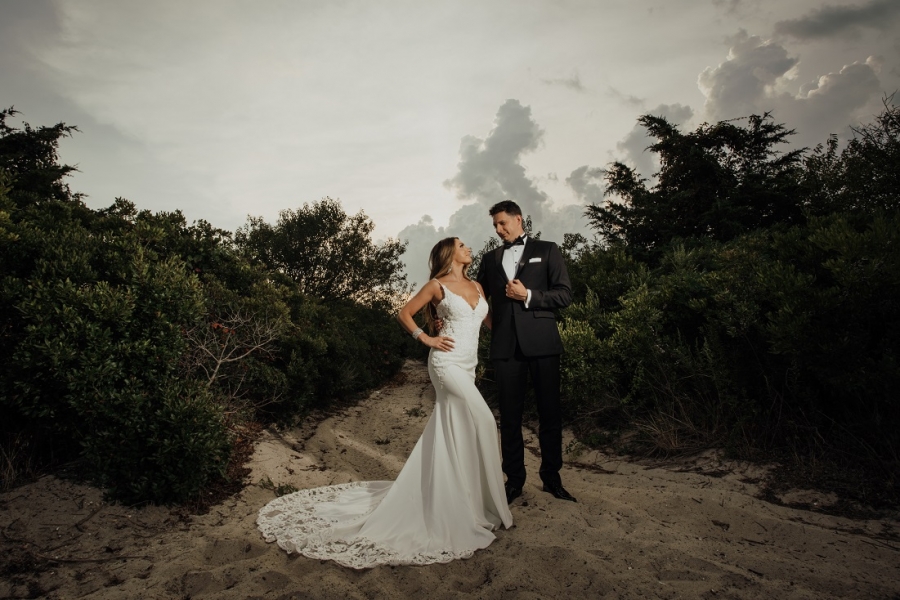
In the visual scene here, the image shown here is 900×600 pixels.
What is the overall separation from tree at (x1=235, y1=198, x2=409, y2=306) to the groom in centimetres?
1284

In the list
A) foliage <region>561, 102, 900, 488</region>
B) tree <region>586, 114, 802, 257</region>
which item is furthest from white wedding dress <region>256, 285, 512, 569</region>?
tree <region>586, 114, 802, 257</region>

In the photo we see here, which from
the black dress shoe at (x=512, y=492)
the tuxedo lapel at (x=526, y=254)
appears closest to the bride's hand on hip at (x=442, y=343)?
the tuxedo lapel at (x=526, y=254)

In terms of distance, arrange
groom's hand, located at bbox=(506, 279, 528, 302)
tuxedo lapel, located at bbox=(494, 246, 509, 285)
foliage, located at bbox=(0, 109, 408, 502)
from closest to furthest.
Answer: groom's hand, located at bbox=(506, 279, 528, 302) → foliage, located at bbox=(0, 109, 408, 502) → tuxedo lapel, located at bbox=(494, 246, 509, 285)

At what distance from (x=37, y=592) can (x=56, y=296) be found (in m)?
2.33

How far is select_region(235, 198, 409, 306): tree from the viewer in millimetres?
17281

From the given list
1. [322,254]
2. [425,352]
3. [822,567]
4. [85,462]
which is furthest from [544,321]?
[322,254]

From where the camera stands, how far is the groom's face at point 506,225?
172 inches

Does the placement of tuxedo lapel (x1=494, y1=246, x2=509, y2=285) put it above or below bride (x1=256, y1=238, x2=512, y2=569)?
above

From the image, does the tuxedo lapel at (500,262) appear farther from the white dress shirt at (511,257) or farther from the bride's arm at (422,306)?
the bride's arm at (422,306)

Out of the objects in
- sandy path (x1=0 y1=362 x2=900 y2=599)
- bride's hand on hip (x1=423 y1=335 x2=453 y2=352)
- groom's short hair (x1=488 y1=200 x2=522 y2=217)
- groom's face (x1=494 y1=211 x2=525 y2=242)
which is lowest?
sandy path (x1=0 y1=362 x2=900 y2=599)

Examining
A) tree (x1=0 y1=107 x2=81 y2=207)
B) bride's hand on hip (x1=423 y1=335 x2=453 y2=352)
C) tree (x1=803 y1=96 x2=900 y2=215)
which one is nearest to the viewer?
bride's hand on hip (x1=423 y1=335 x2=453 y2=352)

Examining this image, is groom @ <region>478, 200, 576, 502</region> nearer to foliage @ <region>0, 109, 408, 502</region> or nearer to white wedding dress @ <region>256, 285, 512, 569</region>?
white wedding dress @ <region>256, 285, 512, 569</region>

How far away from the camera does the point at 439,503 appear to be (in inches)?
143

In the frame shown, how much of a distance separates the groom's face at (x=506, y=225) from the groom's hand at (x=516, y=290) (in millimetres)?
573
